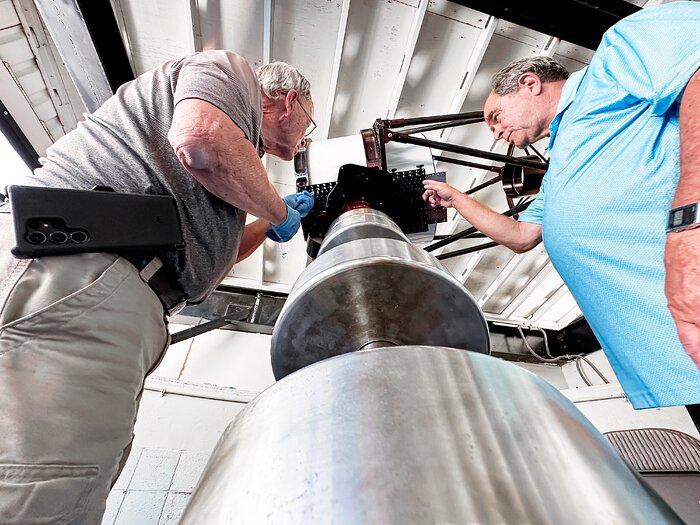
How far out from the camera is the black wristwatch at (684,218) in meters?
0.40

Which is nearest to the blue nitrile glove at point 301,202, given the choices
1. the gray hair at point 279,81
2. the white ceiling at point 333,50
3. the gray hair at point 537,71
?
the gray hair at point 279,81

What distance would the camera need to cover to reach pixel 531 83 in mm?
1120

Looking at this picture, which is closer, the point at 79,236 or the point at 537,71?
the point at 79,236

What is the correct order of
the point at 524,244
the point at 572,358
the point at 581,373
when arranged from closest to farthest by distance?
the point at 524,244 → the point at 581,373 → the point at 572,358

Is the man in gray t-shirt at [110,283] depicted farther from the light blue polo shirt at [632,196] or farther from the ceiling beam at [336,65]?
the ceiling beam at [336,65]

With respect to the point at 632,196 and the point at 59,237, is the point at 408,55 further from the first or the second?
the point at 59,237

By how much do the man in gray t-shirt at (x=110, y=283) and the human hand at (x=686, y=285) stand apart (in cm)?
62

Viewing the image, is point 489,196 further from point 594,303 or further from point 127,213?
point 127,213

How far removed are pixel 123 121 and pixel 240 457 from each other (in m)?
0.67

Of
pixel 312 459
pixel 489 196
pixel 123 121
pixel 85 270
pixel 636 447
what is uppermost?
pixel 312 459

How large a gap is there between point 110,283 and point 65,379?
146mm

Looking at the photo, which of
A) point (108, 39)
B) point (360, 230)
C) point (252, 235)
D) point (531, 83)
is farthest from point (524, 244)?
point (108, 39)

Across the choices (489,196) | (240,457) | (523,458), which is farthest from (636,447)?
(489,196)

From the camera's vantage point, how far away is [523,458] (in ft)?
0.70
